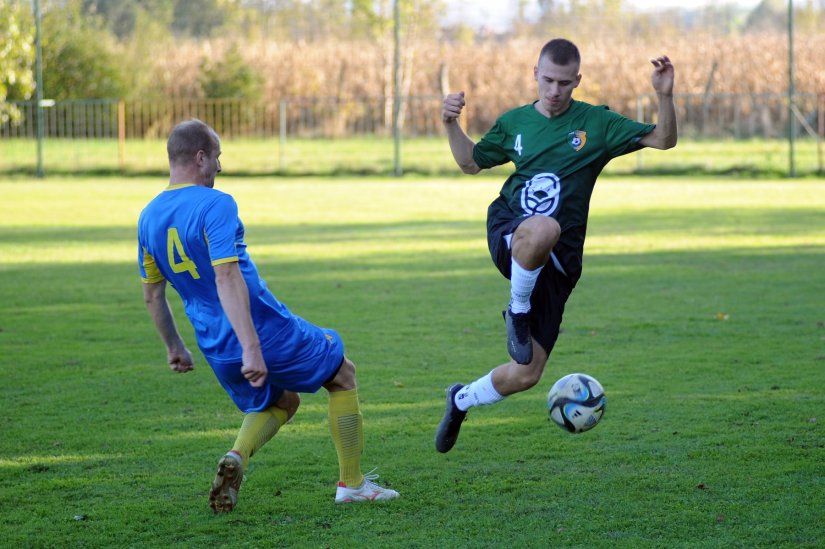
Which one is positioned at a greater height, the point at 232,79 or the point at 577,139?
the point at 232,79

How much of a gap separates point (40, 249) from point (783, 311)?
33.1 ft

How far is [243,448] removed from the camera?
502 cm

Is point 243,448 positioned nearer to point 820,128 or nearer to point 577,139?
point 577,139

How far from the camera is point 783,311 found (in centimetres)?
1033

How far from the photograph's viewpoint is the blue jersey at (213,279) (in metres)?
4.61

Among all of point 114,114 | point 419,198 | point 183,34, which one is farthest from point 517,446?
point 183,34

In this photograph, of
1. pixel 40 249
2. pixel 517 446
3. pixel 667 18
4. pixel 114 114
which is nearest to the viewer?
pixel 517 446

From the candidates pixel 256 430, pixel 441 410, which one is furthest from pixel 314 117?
pixel 256 430

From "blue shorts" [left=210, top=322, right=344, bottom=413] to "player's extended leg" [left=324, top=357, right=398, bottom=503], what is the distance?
0.39 ft

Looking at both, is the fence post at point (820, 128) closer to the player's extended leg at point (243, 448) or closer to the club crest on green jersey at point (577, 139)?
the club crest on green jersey at point (577, 139)

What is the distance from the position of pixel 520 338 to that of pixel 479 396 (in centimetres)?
42

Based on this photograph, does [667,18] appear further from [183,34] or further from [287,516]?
[287,516]

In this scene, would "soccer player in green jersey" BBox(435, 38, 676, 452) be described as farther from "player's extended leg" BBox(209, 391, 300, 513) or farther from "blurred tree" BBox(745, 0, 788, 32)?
"blurred tree" BBox(745, 0, 788, 32)

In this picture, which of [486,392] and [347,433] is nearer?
[347,433]
